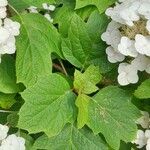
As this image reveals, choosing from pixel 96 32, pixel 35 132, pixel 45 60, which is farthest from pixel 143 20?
pixel 35 132

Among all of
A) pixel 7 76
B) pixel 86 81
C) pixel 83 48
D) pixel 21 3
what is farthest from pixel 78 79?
pixel 21 3

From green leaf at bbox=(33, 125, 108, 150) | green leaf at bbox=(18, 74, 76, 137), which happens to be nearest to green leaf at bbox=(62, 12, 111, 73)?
green leaf at bbox=(18, 74, 76, 137)

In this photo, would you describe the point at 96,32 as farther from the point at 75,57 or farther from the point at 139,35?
the point at 139,35

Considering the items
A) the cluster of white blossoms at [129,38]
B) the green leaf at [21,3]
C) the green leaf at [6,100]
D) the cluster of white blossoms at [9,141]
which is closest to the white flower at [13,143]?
the cluster of white blossoms at [9,141]

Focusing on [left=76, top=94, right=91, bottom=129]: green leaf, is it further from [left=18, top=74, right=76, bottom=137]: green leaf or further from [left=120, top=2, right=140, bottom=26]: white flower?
[left=120, top=2, right=140, bottom=26]: white flower

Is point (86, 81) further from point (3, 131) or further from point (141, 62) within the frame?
point (3, 131)

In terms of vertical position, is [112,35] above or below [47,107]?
above

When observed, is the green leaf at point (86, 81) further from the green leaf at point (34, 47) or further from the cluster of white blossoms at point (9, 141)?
the cluster of white blossoms at point (9, 141)
